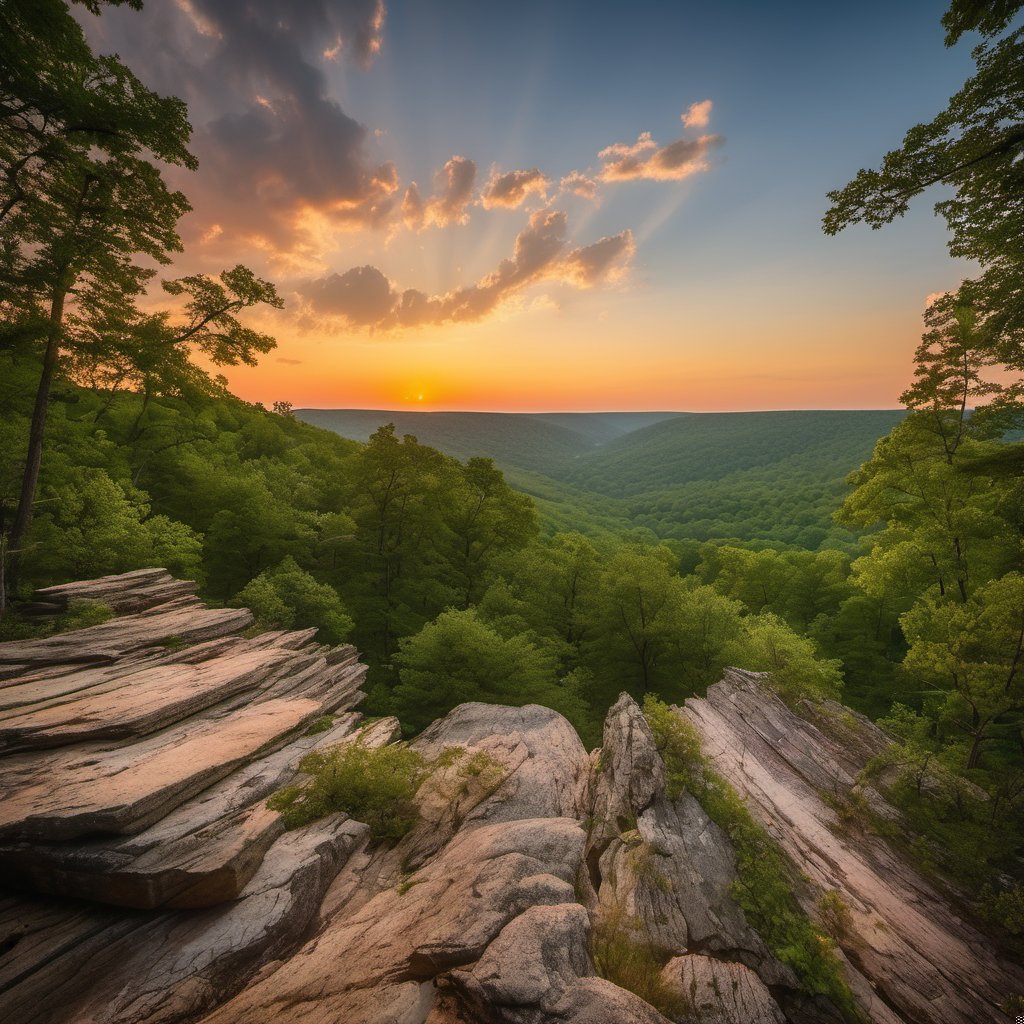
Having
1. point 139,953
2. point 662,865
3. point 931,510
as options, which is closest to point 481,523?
point 662,865

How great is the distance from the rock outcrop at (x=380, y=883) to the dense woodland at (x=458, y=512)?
3.44m

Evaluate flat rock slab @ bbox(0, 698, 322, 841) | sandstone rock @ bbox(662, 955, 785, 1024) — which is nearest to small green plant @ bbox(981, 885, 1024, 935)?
sandstone rock @ bbox(662, 955, 785, 1024)

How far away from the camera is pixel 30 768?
8.66 m

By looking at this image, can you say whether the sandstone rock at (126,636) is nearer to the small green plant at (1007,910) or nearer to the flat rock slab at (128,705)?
the flat rock slab at (128,705)

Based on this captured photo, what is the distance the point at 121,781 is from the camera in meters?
8.59

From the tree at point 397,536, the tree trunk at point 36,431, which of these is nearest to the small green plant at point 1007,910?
the tree at point 397,536

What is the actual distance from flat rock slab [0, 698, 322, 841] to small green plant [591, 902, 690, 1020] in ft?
29.4

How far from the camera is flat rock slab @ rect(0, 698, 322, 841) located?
294 inches

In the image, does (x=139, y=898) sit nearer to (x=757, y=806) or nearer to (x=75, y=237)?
(x=757, y=806)

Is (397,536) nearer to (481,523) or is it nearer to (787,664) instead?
(481,523)

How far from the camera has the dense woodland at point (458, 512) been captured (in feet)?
36.5

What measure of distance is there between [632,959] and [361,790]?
294 inches

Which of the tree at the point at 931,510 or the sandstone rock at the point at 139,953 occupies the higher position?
the tree at the point at 931,510

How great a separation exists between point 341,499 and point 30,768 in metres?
27.4
